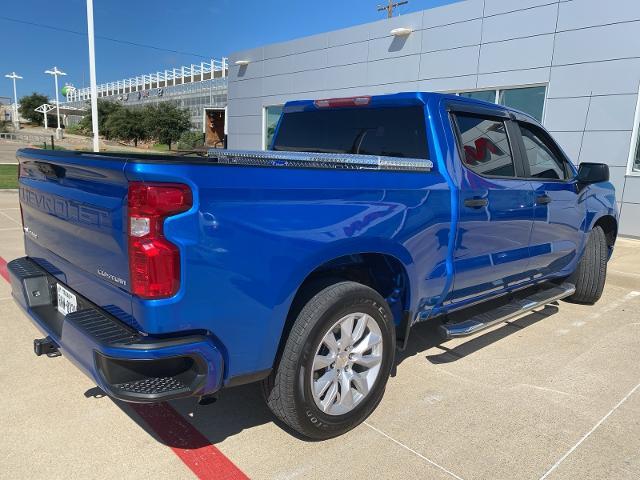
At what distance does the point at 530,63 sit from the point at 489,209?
360 inches

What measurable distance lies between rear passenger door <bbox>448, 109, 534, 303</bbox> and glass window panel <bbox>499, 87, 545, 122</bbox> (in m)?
8.06

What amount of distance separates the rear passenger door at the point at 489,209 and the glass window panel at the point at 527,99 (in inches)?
317

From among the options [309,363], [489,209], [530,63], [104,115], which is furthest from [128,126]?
[309,363]

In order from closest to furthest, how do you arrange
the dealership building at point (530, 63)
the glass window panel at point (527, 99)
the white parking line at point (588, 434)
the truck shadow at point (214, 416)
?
the white parking line at point (588, 434), the truck shadow at point (214, 416), the dealership building at point (530, 63), the glass window panel at point (527, 99)

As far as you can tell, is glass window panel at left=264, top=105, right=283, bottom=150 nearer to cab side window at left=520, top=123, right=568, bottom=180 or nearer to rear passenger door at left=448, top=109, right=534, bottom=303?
cab side window at left=520, top=123, right=568, bottom=180

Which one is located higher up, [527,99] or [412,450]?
[527,99]

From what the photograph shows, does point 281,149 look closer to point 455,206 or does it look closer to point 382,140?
point 382,140

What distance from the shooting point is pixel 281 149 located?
440 cm

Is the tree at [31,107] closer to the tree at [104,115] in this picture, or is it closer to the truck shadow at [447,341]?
the tree at [104,115]

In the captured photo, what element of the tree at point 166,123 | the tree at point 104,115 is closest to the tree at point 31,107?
the tree at point 104,115

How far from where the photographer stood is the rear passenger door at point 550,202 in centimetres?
412

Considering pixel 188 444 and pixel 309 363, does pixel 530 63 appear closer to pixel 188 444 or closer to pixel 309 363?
pixel 309 363

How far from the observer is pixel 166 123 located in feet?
189

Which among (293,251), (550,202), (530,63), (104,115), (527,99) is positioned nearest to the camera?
(293,251)
